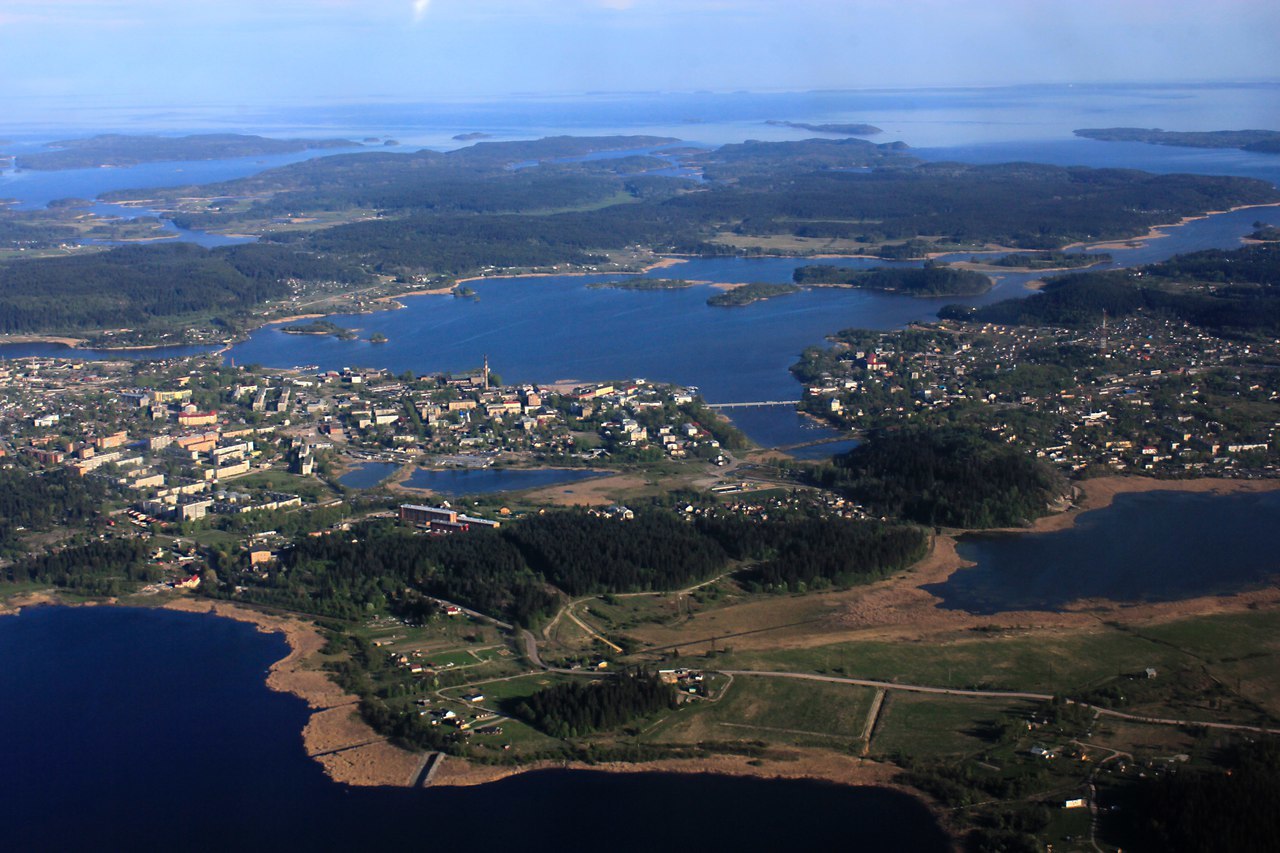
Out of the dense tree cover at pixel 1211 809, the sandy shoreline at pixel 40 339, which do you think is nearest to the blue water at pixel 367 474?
the dense tree cover at pixel 1211 809

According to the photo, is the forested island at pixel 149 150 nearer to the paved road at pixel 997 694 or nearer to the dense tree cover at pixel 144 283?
the dense tree cover at pixel 144 283

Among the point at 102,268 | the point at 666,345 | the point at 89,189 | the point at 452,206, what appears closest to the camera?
the point at 666,345

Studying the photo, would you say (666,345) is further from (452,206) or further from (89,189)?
(89,189)

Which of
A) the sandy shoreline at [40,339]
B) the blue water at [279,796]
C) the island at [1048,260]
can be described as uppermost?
the island at [1048,260]

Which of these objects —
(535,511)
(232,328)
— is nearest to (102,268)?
(232,328)

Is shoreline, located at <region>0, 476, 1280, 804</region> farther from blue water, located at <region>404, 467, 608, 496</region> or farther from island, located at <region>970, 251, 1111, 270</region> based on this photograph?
island, located at <region>970, 251, 1111, 270</region>

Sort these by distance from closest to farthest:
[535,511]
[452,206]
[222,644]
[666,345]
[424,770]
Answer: [424,770] < [222,644] < [535,511] < [666,345] < [452,206]
